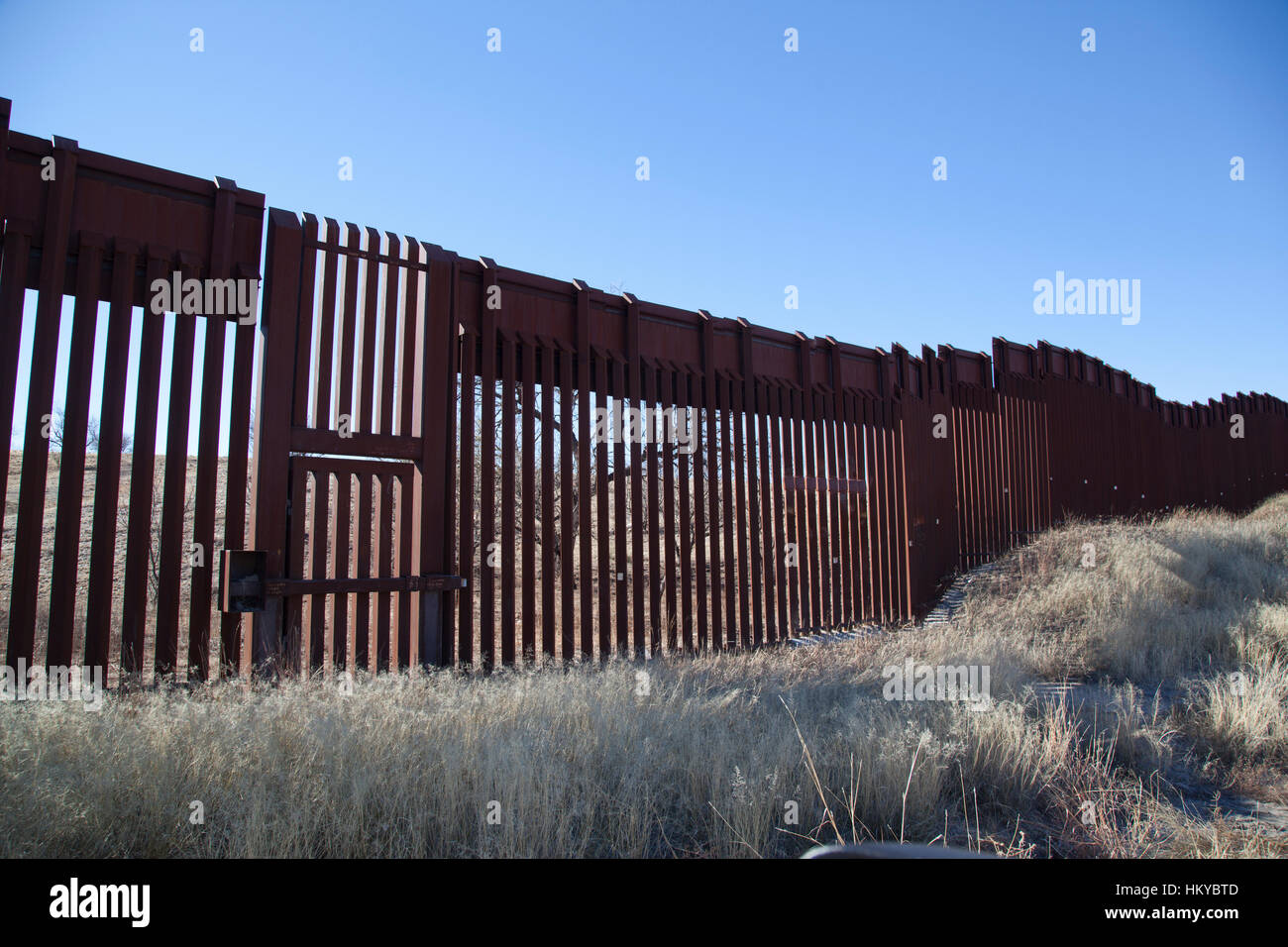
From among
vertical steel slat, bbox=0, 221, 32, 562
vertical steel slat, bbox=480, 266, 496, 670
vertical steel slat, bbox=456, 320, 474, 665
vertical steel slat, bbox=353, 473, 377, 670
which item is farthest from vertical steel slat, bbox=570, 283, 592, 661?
vertical steel slat, bbox=0, 221, 32, 562

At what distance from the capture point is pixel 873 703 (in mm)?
5090

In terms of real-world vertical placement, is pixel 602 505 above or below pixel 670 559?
above

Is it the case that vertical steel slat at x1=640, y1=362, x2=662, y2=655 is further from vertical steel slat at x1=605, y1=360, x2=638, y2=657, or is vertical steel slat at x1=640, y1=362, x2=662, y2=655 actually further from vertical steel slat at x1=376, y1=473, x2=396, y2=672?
vertical steel slat at x1=376, y1=473, x2=396, y2=672

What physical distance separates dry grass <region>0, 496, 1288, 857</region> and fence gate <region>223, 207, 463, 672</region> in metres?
0.74

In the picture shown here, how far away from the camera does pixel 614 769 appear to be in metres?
3.65

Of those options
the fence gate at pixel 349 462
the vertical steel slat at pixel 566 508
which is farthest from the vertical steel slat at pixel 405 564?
the vertical steel slat at pixel 566 508

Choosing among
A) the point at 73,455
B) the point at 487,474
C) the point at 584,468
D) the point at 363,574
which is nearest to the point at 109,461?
the point at 73,455

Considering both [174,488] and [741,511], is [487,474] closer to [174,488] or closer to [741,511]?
A: [174,488]

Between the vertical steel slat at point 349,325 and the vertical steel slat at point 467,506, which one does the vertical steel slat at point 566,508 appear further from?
the vertical steel slat at point 349,325

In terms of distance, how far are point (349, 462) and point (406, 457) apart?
463 mm

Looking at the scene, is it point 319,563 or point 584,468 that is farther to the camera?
point 584,468

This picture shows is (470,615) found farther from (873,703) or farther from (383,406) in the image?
(873,703)
